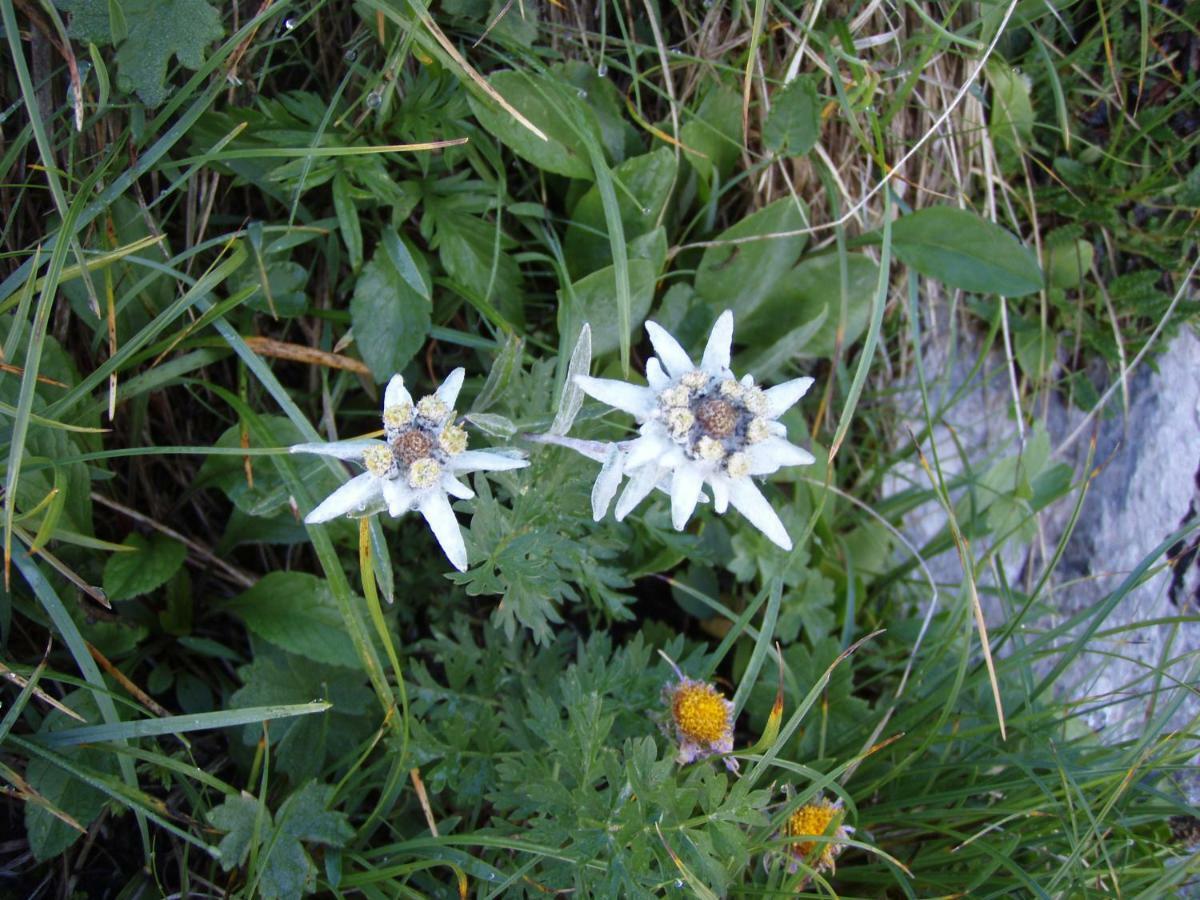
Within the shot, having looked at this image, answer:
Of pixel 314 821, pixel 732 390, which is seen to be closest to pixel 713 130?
pixel 732 390

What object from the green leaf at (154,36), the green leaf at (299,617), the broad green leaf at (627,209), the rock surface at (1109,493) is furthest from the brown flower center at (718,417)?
the rock surface at (1109,493)

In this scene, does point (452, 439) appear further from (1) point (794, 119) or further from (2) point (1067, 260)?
(2) point (1067, 260)

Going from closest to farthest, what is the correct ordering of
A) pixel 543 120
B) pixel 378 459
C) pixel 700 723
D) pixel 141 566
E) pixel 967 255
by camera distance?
pixel 378 459 → pixel 700 723 → pixel 141 566 → pixel 543 120 → pixel 967 255

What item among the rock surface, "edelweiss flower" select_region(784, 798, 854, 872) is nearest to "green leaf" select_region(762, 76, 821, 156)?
the rock surface

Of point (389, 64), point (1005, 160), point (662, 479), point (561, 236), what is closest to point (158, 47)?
point (389, 64)

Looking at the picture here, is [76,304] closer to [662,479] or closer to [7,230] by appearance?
[7,230]

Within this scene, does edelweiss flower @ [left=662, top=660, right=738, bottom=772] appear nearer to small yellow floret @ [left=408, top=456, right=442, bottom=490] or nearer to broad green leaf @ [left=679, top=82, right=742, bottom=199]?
small yellow floret @ [left=408, top=456, right=442, bottom=490]
